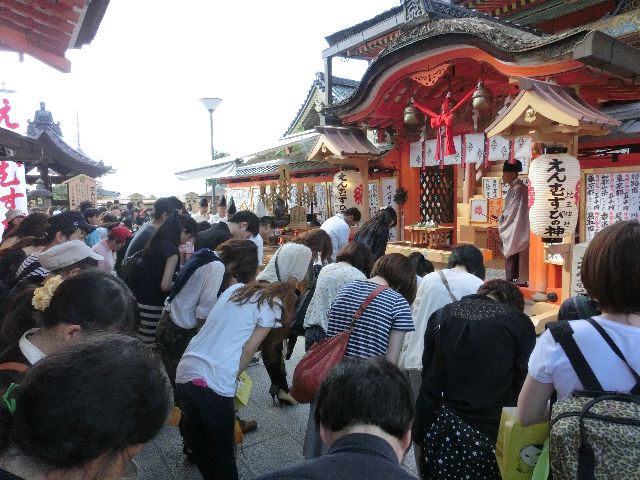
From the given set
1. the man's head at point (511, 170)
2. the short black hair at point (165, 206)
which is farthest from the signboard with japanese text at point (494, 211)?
the short black hair at point (165, 206)

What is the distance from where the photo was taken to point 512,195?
298 inches

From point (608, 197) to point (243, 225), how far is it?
4981 mm

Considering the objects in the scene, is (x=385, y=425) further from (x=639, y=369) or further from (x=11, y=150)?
(x=11, y=150)

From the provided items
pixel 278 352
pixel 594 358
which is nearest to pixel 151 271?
pixel 278 352

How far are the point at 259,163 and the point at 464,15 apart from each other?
880 centimetres

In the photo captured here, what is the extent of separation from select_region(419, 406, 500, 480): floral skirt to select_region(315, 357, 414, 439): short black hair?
1.06 meters

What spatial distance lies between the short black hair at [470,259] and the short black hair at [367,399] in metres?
2.18

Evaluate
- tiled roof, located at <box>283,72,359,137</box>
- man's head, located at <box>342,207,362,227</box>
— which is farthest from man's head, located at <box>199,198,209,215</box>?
tiled roof, located at <box>283,72,359,137</box>

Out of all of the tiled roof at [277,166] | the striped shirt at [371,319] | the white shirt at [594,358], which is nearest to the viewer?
the white shirt at [594,358]

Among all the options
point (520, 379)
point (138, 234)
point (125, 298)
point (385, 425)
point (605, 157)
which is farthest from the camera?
point (605, 157)

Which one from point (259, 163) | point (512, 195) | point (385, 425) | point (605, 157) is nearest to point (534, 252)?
point (512, 195)

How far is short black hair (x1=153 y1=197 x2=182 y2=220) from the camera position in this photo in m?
5.26

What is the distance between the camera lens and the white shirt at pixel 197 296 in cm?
380

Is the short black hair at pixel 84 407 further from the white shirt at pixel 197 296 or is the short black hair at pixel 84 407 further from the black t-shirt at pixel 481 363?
the white shirt at pixel 197 296
